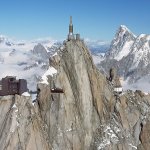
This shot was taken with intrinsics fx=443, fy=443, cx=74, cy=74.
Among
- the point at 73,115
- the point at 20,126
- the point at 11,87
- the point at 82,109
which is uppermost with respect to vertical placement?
the point at 11,87

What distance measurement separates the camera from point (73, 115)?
16675cm

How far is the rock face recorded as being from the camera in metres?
154

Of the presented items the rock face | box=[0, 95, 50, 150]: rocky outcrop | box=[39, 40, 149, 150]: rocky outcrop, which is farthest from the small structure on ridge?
box=[39, 40, 149, 150]: rocky outcrop

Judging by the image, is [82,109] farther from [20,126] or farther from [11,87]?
[11,87]

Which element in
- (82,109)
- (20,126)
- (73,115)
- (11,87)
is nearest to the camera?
(20,126)

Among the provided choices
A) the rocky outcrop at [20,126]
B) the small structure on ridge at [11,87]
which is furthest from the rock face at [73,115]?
the small structure on ridge at [11,87]

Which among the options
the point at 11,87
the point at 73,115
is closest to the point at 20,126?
the point at 73,115

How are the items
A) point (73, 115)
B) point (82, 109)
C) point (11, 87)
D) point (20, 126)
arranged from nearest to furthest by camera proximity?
point (20, 126)
point (73, 115)
point (82, 109)
point (11, 87)

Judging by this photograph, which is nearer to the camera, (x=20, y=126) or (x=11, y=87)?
(x=20, y=126)

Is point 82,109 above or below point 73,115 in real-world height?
above

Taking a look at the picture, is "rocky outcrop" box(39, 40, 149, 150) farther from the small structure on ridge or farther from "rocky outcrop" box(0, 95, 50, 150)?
the small structure on ridge

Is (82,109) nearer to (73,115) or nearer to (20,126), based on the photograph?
(73,115)

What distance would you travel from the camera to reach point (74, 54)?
171125 millimetres

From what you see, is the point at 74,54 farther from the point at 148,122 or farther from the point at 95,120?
the point at 148,122
